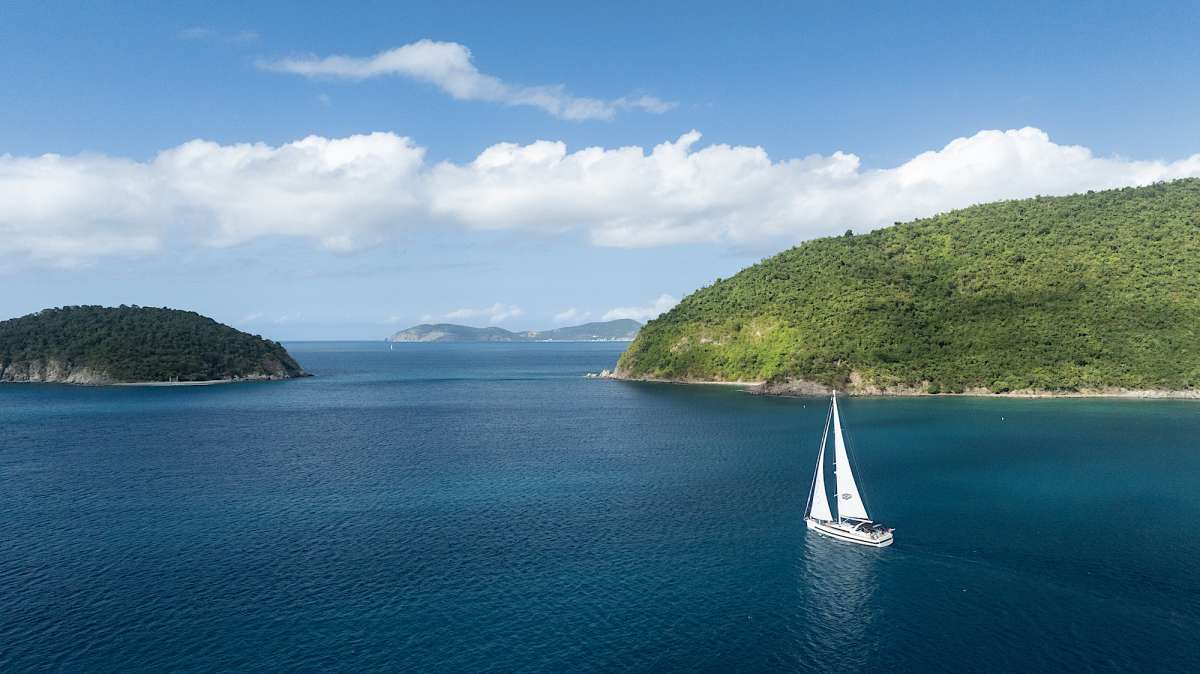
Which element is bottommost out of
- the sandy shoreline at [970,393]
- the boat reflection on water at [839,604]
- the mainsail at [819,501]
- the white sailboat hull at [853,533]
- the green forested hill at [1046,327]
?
the boat reflection on water at [839,604]

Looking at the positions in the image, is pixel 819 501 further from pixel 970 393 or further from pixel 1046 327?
pixel 1046 327

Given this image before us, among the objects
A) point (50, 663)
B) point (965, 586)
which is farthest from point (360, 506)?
point (965, 586)

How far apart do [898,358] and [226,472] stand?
528ft

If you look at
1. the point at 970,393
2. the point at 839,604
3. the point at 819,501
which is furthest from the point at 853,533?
the point at 970,393

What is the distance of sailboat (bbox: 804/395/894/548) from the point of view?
6297cm

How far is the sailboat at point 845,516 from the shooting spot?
6297 cm

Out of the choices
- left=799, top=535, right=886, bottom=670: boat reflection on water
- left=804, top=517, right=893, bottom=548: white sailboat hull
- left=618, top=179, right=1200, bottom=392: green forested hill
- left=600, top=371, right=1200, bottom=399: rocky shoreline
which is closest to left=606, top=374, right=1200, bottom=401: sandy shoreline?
left=600, top=371, right=1200, bottom=399: rocky shoreline

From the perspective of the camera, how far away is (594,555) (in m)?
61.0

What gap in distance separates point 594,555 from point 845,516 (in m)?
25.4

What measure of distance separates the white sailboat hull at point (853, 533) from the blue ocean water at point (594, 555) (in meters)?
1.23

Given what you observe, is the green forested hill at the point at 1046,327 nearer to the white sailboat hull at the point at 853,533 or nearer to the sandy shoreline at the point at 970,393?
the sandy shoreline at the point at 970,393

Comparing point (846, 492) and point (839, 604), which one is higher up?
point (846, 492)

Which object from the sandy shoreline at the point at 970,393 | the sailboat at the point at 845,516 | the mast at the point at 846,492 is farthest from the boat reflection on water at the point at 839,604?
the sandy shoreline at the point at 970,393

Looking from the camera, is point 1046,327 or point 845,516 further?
point 1046,327
